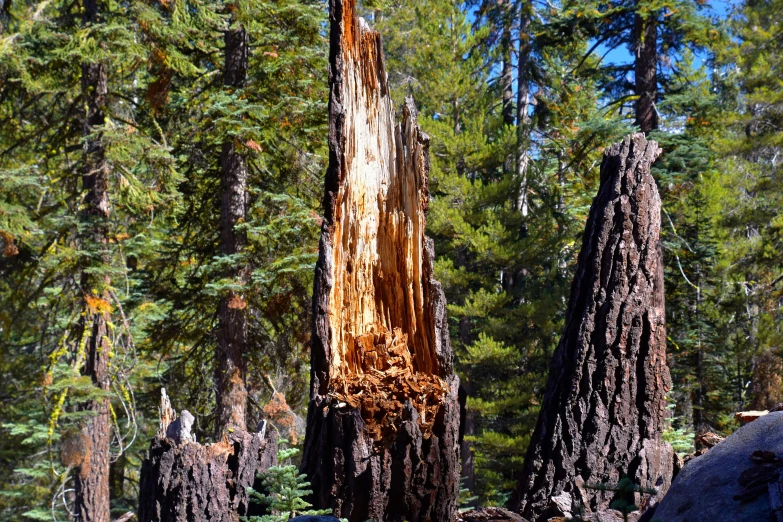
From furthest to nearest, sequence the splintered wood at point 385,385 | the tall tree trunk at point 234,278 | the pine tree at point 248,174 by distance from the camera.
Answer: the tall tree trunk at point 234,278
the pine tree at point 248,174
the splintered wood at point 385,385

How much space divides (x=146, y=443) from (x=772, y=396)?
16.9 metres

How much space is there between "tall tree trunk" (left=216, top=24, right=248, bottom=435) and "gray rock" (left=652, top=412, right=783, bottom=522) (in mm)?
8877

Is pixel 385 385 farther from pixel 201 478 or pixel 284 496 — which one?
pixel 201 478

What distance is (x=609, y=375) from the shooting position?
4.21 m

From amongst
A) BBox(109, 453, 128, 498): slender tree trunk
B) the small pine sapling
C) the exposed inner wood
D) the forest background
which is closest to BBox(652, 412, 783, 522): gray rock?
the exposed inner wood

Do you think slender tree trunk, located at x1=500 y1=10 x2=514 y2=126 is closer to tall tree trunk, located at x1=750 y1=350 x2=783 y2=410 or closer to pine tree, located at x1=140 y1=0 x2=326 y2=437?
tall tree trunk, located at x1=750 y1=350 x2=783 y2=410

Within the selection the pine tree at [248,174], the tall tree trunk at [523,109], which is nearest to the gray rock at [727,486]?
the pine tree at [248,174]

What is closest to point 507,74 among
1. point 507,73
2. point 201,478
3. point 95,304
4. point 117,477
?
point 507,73

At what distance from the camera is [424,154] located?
4.43 meters

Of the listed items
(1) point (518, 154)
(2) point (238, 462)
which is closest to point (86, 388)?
(2) point (238, 462)

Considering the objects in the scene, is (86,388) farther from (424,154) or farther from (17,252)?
(424,154)

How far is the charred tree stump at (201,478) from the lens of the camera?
4211 mm

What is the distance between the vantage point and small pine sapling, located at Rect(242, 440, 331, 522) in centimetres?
366

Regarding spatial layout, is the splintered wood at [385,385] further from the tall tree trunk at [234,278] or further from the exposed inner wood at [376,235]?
the tall tree trunk at [234,278]
